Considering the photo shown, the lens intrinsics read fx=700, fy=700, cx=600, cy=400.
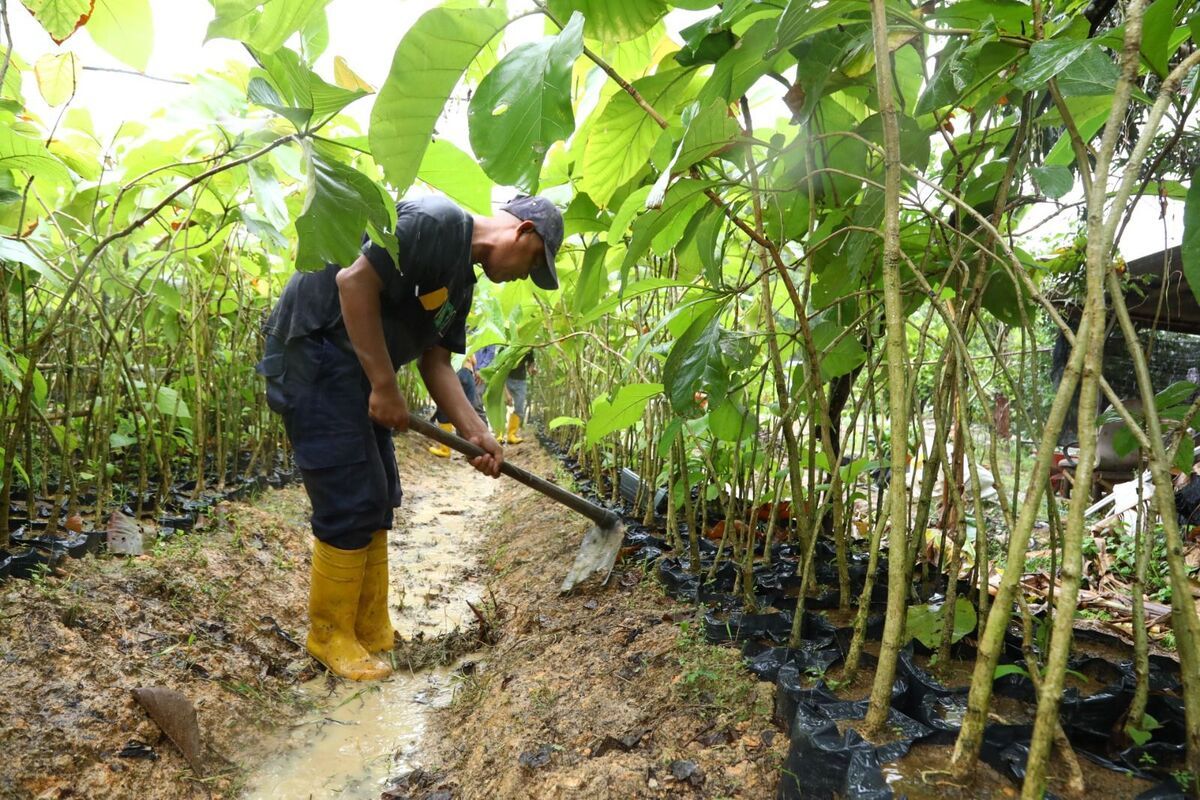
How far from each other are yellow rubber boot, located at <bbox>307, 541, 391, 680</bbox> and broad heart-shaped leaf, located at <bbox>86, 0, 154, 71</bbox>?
4.25 ft

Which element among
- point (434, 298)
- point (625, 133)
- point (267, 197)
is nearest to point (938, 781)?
point (625, 133)

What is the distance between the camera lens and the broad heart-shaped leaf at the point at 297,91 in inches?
29.0

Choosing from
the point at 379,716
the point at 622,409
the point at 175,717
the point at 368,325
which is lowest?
the point at 379,716

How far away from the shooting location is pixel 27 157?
133 cm

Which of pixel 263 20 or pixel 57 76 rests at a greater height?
pixel 57 76

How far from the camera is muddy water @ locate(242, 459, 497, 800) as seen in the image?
4.56ft

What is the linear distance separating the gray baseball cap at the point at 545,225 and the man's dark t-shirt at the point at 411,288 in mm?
145

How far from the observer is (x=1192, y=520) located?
2344 millimetres

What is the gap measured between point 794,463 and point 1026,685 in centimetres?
43

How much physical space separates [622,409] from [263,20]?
0.89 m

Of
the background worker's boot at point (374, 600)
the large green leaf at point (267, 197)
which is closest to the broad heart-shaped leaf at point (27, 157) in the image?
the large green leaf at point (267, 197)

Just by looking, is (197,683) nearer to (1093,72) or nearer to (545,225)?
(545,225)

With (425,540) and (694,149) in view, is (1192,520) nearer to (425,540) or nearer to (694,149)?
(694,149)

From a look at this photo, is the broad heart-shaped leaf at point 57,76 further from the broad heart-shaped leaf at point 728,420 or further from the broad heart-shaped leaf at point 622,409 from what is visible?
the broad heart-shaped leaf at point 728,420
